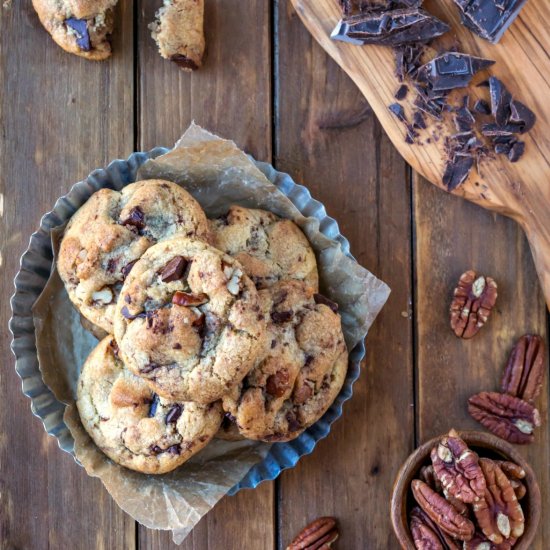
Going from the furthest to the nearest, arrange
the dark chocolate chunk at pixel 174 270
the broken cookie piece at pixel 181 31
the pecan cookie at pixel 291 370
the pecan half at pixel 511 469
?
the broken cookie piece at pixel 181 31
the pecan half at pixel 511 469
the pecan cookie at pixel 291 370
the dark chocolate chunk at pixel 174 270

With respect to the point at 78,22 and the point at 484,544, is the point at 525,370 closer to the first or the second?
the point at 484,544

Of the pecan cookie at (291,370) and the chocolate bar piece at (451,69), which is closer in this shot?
the pecan cookie at (291,370)

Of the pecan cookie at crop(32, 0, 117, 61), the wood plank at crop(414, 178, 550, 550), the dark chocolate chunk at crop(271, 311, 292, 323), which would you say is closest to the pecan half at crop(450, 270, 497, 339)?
the wood plank at crop(414, 178, 550, 550)

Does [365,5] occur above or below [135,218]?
above

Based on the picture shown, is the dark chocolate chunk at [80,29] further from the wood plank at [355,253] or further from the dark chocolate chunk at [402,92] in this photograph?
the dark chocolate chunk at [402,92]

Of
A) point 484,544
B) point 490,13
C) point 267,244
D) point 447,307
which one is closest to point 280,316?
point 267,244

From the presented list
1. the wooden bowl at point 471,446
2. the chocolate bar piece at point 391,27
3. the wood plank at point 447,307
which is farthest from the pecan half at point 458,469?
the chocolate bar piece at point 391,27
